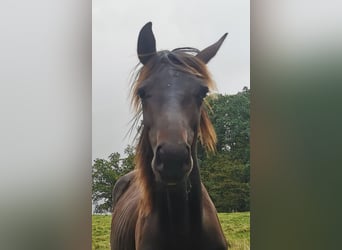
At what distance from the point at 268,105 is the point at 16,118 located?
2.57ft

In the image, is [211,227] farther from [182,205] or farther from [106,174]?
[106,174]

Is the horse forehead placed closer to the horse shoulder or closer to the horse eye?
the horse eye

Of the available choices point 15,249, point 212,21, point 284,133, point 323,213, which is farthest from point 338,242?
point 15,249

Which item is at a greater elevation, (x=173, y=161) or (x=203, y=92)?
(x=203, y=92)

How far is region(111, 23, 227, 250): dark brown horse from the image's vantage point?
1.52 m

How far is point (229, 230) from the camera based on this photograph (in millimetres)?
1562

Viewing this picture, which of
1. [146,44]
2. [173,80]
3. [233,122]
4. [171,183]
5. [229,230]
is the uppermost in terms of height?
[146,44]

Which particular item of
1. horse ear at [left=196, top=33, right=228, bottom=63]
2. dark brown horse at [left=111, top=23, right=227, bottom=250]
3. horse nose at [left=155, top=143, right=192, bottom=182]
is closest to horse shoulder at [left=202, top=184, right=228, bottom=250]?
dark brown horse at [left=111, top=23, right=227, bottom=250]

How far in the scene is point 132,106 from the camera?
158 cm

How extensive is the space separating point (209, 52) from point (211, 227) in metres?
0.56

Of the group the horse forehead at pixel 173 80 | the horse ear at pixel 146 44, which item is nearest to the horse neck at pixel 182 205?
the horse forehead at pixel 173 80

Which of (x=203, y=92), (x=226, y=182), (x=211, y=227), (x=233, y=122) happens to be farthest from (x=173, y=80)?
(x=211, y=227)

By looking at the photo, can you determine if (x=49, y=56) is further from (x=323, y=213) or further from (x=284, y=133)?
(x=323, y=213)

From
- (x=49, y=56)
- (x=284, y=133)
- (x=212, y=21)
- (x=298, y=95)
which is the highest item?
(x=212, y=21)
